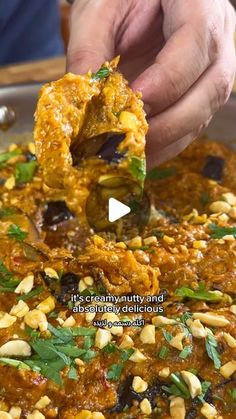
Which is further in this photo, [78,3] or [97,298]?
[78,3]

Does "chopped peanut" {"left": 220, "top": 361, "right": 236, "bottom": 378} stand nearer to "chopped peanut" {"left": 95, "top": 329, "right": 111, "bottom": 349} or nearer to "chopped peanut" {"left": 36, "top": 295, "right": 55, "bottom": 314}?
"chopped peanut" {"left": 95, "top": 329, "right": 111, "bottom": 349}

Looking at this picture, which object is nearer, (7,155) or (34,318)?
(34,318)

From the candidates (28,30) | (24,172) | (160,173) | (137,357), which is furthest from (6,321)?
(28,30)

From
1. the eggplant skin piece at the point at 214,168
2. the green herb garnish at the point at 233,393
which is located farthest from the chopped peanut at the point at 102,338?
the eggplant skin piece at the point at 214,168

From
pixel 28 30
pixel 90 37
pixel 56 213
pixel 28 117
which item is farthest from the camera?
pixel 28 30

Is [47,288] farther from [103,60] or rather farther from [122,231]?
[103,60]

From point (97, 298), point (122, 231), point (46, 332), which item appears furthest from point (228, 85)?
point (46, 332)

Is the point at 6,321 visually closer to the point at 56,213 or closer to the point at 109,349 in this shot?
the point at 109,349
